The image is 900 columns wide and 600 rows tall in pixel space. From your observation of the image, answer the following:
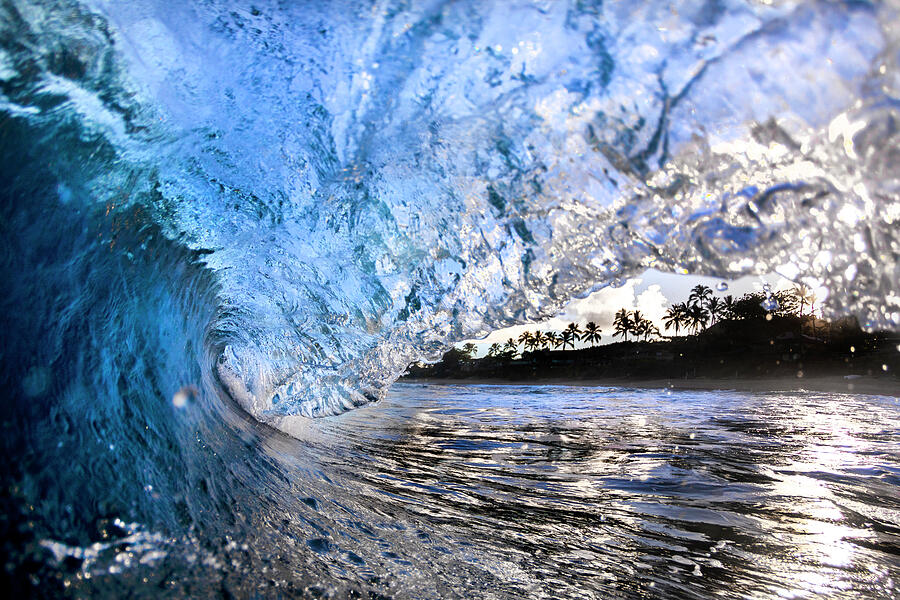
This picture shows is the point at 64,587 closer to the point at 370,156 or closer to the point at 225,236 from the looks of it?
the point at 370,156

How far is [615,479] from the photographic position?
4.09 metres

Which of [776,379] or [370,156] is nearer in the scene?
[370,156]

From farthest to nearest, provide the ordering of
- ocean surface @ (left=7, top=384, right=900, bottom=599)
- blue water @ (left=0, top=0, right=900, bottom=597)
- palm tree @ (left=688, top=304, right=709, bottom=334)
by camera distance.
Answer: palm tree @ (left=688, top=304, right=709, bottom=334)
blue water @ (left=0, top=0, right=900, bottom=597)
ocean surface @ (left=7, top=384, right=900, bottom=599)

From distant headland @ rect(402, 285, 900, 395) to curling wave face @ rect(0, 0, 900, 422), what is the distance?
77.4ft

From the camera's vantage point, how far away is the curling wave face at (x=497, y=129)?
2.12 metres

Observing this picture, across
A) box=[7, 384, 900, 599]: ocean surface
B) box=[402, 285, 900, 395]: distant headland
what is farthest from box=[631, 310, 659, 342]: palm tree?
box=[7, 384, 900, 599]: ocean surface

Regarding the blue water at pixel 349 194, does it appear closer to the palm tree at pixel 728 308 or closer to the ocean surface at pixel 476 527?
the ocean surface at pixel 476 527

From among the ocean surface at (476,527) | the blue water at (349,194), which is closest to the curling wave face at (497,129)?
the blue water at (349,194)

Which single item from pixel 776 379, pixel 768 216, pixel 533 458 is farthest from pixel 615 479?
pixel 776 379

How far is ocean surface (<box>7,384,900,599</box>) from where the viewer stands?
1689 millimetres

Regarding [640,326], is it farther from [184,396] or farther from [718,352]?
[184,396]

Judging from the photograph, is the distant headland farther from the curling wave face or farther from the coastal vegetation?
the curling wave face

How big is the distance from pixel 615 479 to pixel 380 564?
8.83ft

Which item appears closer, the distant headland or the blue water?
the blue water
